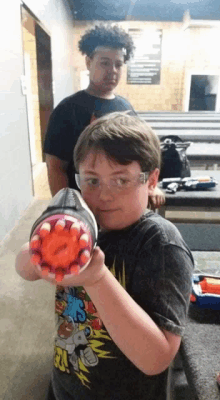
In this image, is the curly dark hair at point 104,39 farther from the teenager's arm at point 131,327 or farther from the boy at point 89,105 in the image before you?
the teenager's arm at point 131,327

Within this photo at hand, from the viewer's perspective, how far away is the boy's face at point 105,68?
1525 millimetres

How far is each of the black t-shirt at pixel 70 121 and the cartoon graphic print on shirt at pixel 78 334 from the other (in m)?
0.88

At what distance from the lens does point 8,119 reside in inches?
106

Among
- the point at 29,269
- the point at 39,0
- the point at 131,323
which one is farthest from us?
the point at 39,0

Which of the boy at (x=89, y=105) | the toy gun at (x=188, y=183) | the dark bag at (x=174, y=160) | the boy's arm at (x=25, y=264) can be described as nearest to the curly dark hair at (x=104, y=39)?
the boy at (x=89, y=105)

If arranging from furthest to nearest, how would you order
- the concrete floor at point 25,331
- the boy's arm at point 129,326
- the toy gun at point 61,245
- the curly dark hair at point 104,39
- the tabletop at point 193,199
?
the tabletop at point 193,199 → the curly dark hair at point 104,39 → the concrete floor at point 25,331 → the boy's arm at point 129,326 → the toy gun at point 61,245

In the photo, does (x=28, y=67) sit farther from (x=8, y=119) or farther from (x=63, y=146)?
(x=63, y=146)

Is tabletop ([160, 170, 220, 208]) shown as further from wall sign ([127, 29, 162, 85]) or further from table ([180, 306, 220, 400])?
wall sign ([127, 29, 162, 85])

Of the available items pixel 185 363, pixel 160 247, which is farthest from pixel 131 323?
pixel 185 363

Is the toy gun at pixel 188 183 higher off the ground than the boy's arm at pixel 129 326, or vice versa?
the boy's arm at pixel 129 326

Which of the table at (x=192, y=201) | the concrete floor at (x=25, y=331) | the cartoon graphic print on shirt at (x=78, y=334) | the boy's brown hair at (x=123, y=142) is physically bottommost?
the concrete floor at (x=25, y=331)

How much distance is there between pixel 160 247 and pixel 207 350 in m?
0.37

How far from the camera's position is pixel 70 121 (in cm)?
145

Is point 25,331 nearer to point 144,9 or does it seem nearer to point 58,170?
point 58,170
